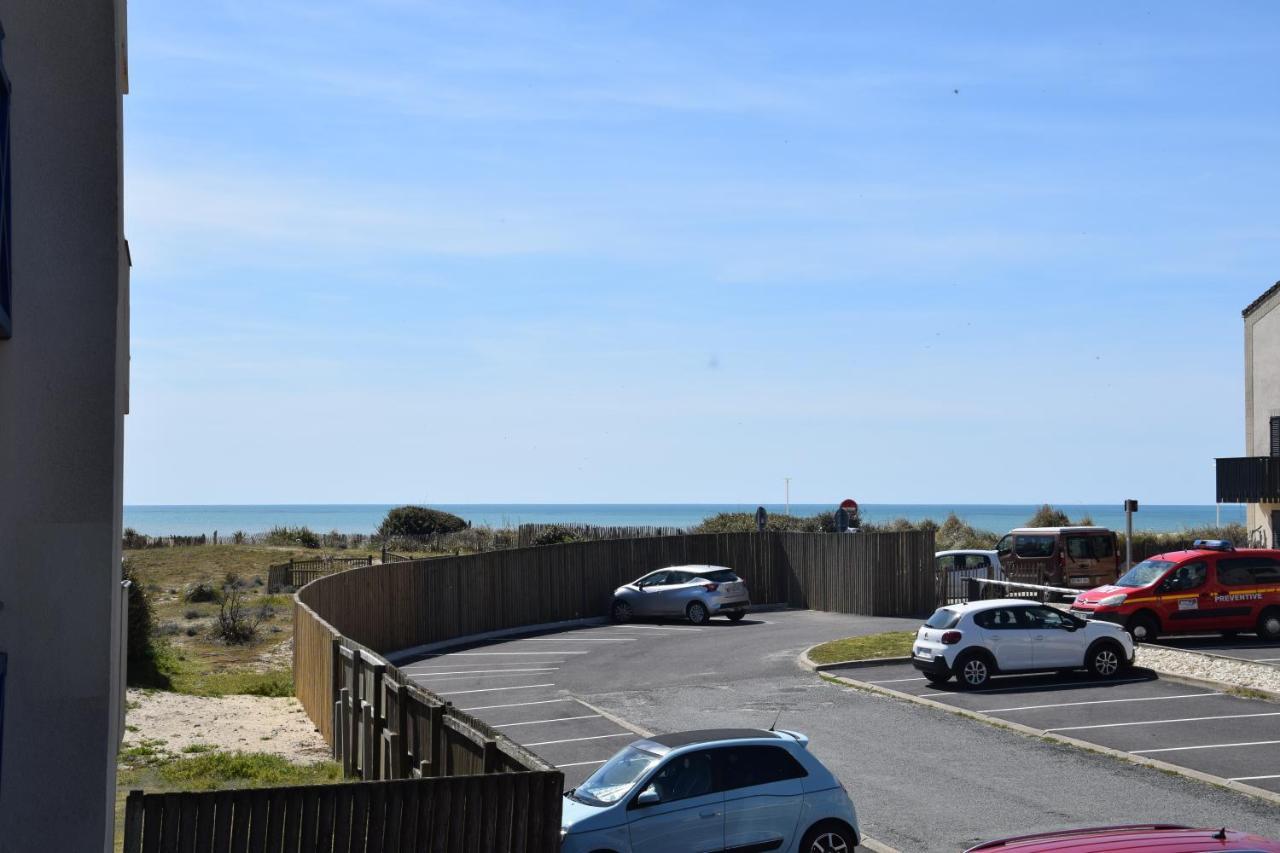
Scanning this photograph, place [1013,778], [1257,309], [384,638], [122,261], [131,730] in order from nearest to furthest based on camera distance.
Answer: [122,261], [1013,778], [131,730], [384,638], [1257,309]

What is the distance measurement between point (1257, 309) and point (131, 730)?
37447mm

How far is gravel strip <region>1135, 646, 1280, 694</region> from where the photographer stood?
2130 cm

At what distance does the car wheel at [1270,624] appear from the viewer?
26.0m

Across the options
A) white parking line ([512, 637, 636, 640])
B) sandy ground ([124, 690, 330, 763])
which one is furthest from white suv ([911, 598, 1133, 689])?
sandy ground ([124, 690, 330, 763])

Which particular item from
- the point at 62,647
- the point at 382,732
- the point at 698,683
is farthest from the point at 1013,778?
the point at 62,647

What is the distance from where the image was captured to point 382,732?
1456 cm

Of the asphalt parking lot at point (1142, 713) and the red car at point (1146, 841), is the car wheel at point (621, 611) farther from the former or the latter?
the red car at point (1146, 841)

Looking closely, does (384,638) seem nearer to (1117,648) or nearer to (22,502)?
(1117,648)

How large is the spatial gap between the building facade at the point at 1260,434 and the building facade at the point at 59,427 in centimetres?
3932

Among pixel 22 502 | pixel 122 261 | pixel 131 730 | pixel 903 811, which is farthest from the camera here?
pixel 131 730

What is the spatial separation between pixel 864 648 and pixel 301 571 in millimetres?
25667

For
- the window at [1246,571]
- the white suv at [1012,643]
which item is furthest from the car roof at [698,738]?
the window at [1246,571]

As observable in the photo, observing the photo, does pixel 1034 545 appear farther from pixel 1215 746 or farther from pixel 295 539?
pixel 295 539

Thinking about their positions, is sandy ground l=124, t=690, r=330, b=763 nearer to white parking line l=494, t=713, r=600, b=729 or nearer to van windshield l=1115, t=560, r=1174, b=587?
white parking line l=494, t=713, r=600, b=729
